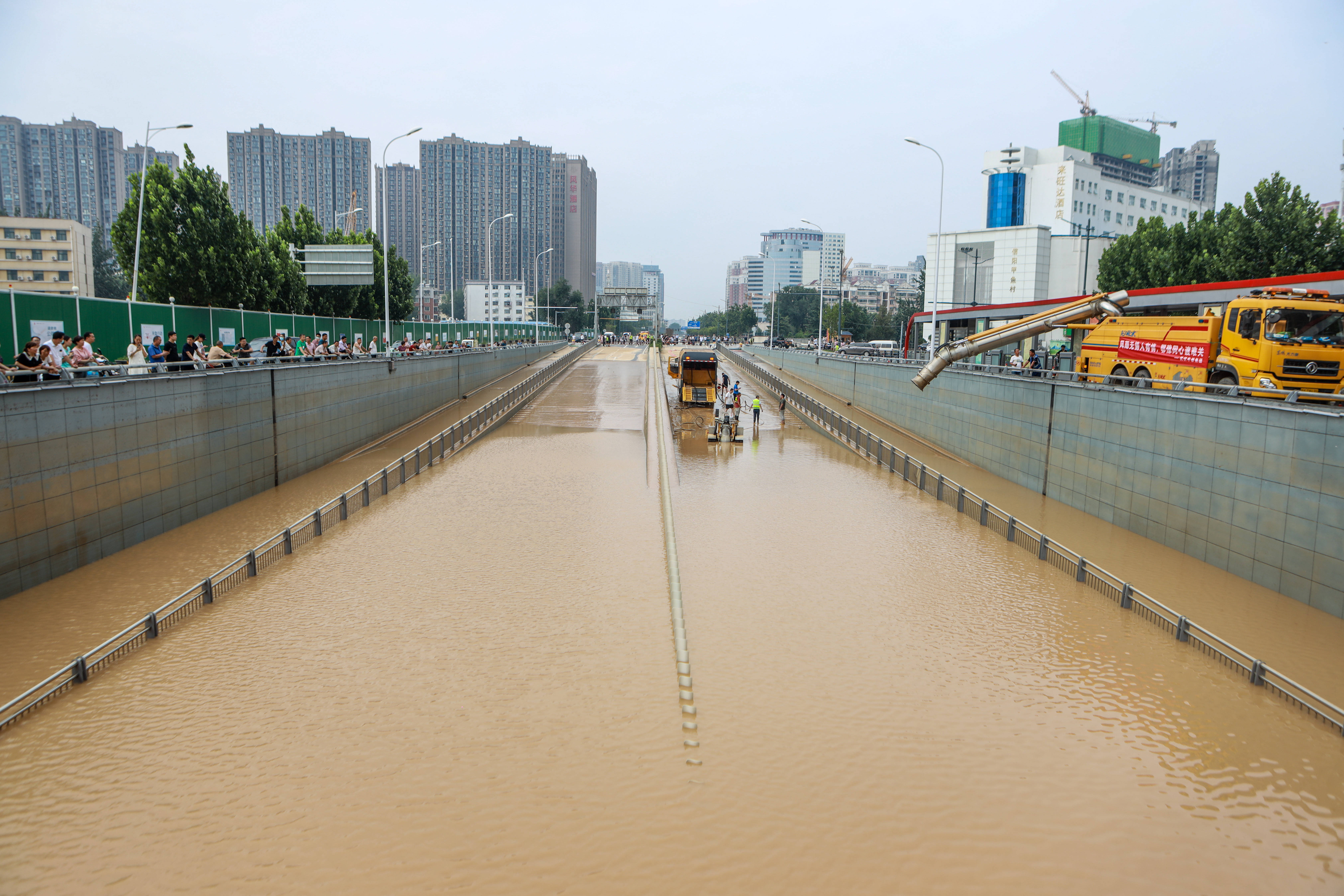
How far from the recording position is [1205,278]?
3997 centimetres

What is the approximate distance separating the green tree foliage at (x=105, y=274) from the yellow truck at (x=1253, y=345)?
103 metres

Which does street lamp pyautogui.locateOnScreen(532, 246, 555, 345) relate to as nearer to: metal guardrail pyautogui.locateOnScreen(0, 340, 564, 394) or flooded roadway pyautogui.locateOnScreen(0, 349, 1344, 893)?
metal guardrail pyautogui.locateOnScreen(0, 340, 564, 394)

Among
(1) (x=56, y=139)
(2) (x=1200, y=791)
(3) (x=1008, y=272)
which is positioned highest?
(1) (x=56, y=139)

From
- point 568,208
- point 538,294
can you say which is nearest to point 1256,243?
point 538,294

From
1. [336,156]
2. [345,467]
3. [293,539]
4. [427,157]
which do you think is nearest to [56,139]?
[336,156]

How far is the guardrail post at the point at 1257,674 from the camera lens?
404 inches

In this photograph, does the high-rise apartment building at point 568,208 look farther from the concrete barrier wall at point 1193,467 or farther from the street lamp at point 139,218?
the concrete barrier wall at point 1193,467

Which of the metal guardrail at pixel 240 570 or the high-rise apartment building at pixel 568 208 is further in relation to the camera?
the high-rise apartment building at pixel 568 208

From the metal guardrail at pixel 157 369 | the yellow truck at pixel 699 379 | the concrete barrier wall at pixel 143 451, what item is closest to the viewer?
the concrete barrier wall at pixel 143 451

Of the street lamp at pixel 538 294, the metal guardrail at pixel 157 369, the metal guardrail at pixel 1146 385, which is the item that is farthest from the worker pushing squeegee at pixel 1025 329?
the street lamp at pixel 538 294

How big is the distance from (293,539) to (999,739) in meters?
13.8

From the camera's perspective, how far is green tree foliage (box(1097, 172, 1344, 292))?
34.8m

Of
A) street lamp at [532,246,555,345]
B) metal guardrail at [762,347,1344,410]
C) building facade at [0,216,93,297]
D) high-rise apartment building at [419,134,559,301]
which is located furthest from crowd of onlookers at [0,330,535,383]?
high-rise apartment building at [419,134,559,301]

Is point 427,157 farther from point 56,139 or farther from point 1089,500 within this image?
point 1089,500
